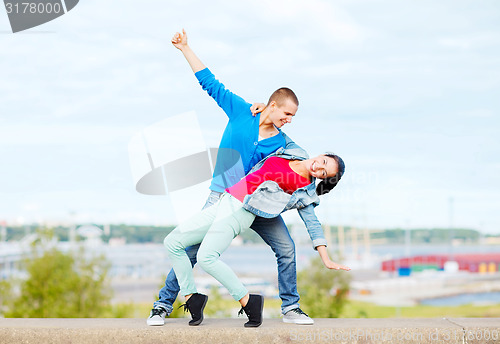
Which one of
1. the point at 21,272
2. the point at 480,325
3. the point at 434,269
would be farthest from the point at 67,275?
the point at 434,269

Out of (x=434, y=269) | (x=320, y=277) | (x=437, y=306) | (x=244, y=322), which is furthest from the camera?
(x=434, y=269)

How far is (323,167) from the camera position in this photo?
12.6 ft

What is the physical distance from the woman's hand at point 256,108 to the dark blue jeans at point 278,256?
593 mm

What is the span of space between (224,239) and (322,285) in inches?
671

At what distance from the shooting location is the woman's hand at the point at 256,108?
391 cm

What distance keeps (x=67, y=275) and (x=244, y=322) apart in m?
12.5

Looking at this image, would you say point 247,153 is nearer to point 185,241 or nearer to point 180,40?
point 185,241

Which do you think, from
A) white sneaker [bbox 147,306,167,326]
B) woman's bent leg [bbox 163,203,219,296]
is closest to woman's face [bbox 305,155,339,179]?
woman's bent leg [bbox 163,203,219,296]

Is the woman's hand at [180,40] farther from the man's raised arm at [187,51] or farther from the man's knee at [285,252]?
the man's knee at [285,252]

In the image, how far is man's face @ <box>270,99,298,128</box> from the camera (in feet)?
12.3

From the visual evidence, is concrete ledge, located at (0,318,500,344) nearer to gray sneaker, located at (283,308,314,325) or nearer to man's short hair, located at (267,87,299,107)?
gray sneaker, located at (283,308,314,325)

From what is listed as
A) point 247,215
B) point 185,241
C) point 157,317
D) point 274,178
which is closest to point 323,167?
point 274,178

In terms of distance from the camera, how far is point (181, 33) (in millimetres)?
3990

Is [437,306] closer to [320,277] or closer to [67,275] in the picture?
[320,277]
